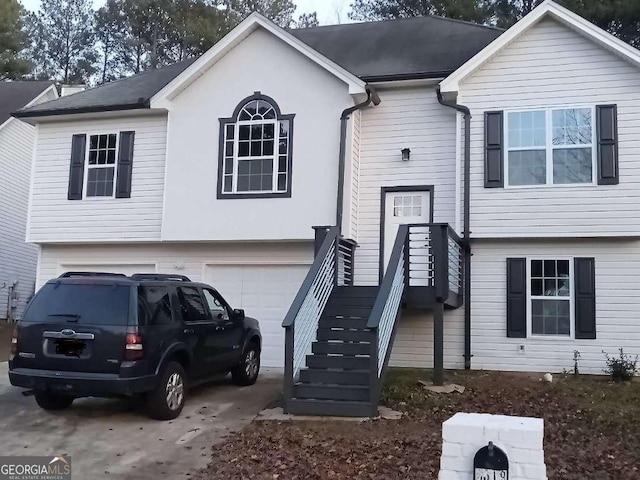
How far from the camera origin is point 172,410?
8.61 meters

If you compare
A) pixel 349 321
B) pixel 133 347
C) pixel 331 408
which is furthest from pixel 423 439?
pixel 133 347

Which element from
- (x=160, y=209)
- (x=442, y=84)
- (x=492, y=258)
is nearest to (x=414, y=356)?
(x=492, y=258)

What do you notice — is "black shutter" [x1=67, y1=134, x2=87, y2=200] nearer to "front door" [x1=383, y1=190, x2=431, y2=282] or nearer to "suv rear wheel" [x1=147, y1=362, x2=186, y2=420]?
"front door" [x1=383, y1=190, x2=431, y2=282]

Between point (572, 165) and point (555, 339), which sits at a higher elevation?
point (572, 165)

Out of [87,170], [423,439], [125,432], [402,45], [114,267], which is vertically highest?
[402,45]

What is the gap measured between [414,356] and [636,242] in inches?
174

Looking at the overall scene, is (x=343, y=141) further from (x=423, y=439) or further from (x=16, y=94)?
(x=16, y=94)

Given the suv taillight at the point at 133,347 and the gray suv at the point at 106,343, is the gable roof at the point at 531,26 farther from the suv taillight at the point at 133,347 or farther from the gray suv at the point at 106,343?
the suv taillight at the point at 133,347

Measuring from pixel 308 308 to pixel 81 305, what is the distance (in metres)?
3.07

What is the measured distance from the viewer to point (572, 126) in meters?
12.1

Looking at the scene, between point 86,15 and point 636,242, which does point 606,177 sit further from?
point 86,15

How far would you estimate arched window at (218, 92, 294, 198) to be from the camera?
43.0ft

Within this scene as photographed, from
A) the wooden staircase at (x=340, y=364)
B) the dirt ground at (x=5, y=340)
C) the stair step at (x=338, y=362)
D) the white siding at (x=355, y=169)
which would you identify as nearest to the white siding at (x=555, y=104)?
the white siding at (x=355, y=169)

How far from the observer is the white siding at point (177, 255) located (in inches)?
535
